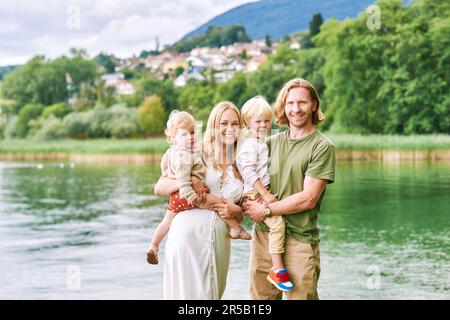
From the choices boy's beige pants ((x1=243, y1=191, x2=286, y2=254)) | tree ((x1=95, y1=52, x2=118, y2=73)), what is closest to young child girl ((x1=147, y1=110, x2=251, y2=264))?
boy's beige pants ((x1=243, y1=191, x2=286, y2=254))

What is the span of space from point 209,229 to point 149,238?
13.4m

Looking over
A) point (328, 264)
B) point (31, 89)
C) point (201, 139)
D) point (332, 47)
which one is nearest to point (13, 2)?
point (31, 89)

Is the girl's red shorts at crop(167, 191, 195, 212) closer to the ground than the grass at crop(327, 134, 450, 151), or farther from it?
farther from it

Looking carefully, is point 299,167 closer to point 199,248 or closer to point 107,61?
point 199,248

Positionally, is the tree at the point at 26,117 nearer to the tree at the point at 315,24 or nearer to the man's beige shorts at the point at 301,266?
the tree at the point at 315,24

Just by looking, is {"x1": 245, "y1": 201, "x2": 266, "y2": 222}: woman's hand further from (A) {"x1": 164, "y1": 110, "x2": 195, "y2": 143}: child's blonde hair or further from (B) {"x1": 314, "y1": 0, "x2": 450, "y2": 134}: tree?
(B) {"x1": 314, "y1": 0, "x2": 450, "y2": 134}: tree

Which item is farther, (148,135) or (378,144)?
(148,135)

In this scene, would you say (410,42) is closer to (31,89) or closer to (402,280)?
(402,280)

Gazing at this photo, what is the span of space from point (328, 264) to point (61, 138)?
137 ft

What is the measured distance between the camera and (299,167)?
3217mm

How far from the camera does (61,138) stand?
5291cm

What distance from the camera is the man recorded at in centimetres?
320

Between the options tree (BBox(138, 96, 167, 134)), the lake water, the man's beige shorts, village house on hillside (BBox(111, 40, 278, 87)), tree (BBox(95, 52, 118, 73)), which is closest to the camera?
the man's beige shorts
